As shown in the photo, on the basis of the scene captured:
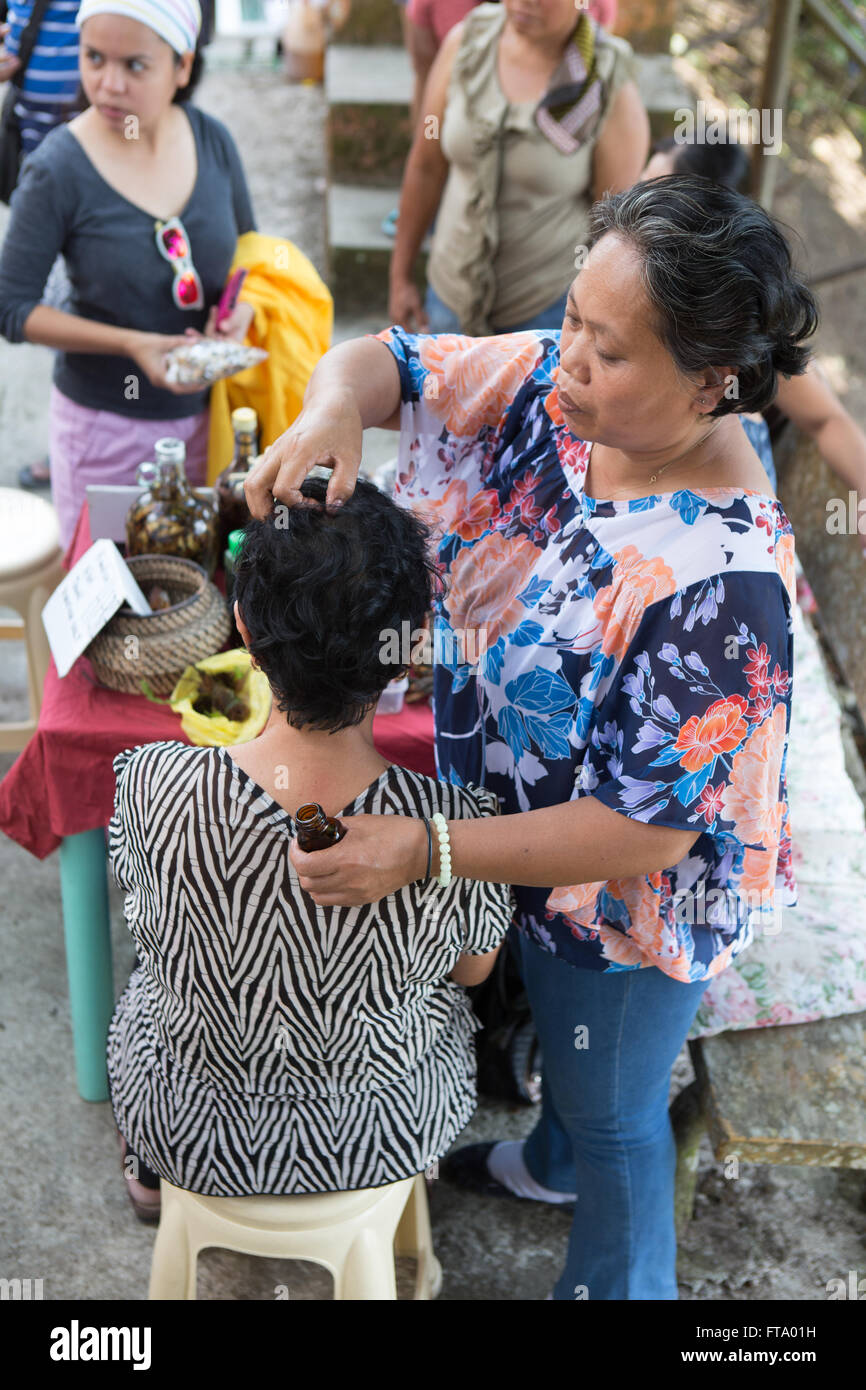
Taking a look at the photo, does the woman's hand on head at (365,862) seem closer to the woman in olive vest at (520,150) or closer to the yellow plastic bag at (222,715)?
the yellow plastic bag at (222,715)

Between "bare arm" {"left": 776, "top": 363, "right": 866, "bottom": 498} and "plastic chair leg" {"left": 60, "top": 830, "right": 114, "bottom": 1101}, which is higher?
"bare arm" {"left": 776, "top": 363, "right": 866, "bottom": 498}

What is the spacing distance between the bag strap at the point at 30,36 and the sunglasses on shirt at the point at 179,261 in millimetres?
977

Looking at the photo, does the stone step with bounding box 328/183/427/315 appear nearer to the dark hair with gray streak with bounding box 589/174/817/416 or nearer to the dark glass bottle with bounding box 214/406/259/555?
the dark glass bottle with bounding box 214/406/259/555

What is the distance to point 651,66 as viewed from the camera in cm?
541

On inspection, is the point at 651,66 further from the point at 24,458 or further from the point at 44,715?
the point at 44,715

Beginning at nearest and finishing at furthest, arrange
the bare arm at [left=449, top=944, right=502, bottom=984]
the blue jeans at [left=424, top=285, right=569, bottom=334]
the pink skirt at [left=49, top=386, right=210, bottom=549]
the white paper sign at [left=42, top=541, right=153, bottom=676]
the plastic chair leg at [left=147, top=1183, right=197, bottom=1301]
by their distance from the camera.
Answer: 1. the bare arm at [left=449, top=944, right=502, bottom=984]
2. the plastic chair leg at [left=147, top=1183, right=197, bottom=1301]
3. the white paper sign at [left=42, top=541, right=153, bottom=676]
4. the pink skirt at [left=49, top=386, right=210, bottom=549]
5. the blue jeans at [left=424, top=285, right=569, bottom=334]

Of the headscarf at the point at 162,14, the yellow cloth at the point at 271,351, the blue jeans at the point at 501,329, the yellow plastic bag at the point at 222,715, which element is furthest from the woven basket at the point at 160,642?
the blue jeans at the point at 501,329

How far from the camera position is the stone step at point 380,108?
16.8 ft

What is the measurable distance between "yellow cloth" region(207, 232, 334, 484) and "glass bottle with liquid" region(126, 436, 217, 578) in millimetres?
564

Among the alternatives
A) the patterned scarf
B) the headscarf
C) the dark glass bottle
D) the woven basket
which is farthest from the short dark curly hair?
the patterned scarf

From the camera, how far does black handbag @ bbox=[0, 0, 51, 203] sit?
10.1 feet

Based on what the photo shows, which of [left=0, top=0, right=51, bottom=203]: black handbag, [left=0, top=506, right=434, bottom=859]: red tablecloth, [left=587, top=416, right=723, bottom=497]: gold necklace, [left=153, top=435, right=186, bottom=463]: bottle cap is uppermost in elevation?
[left=0, top=0, right=51, bottom=203]: black handbag

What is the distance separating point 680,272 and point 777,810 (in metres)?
0.67
